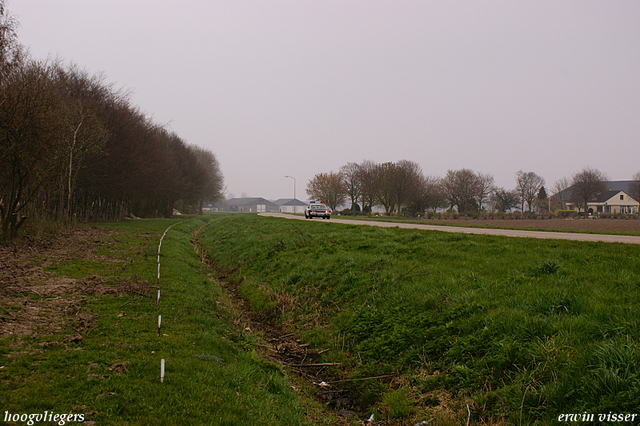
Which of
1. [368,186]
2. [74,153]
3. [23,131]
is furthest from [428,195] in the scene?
[23,131]

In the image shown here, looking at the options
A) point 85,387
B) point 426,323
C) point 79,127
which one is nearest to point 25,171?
point 79,127

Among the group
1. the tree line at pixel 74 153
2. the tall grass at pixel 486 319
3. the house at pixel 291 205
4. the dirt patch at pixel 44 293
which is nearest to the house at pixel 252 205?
the house at pixel 291 205

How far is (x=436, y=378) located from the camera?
19.1 ft

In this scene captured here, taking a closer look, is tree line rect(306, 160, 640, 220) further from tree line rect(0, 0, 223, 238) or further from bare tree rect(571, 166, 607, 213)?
tree line rect(0, 0, 223, 238)

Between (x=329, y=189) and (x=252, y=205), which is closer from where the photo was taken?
(x=329, y=189)

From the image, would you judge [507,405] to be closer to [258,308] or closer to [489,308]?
[489,308]

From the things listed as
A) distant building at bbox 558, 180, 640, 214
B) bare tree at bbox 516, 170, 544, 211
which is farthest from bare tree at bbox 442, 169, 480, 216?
distant building at bbox 558, 180, 640, 214

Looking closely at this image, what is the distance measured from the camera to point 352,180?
8238cm

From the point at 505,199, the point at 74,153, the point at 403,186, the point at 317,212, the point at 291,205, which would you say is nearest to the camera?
the point at 74,153

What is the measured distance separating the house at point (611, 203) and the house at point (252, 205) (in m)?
119

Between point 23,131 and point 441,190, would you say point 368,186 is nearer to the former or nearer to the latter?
point 441,190

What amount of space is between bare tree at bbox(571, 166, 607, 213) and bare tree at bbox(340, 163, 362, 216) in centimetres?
4826

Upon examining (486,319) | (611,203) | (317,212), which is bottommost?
(486,319)

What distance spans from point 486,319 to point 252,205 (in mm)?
177649
